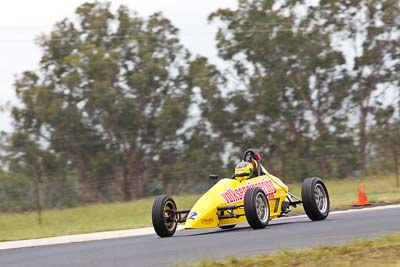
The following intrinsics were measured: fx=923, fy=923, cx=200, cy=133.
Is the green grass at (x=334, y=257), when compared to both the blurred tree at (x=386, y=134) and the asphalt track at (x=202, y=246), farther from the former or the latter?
the blurred tree at (x=386, y=134)

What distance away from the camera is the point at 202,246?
571 inches

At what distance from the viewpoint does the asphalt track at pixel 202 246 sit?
516 inches

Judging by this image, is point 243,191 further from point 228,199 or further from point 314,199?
point 314,199

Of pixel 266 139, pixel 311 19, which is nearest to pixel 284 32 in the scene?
pixel 311 19

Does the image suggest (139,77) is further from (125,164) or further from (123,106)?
(125,164)

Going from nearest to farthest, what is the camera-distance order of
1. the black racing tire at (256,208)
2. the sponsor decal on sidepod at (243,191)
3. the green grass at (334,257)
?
1. the green grass at (334,257)
2. the black racing tire at (256,208)
3. the sponsor decal on sidepod at (243,191)

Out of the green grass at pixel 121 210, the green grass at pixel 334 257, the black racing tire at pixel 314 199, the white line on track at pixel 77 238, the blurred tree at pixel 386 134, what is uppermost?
the blurred tree at pixel 386 134

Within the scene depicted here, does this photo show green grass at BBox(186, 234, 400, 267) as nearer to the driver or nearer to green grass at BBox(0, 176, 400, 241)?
the driver

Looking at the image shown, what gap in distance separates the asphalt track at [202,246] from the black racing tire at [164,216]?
299 millimetres

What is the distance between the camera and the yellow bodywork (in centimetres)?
1689

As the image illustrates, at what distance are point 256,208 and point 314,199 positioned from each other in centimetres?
186

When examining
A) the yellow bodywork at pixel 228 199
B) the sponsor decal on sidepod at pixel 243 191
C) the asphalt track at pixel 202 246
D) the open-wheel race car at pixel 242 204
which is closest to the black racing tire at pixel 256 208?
the open-wheel race car at pixel 242 204

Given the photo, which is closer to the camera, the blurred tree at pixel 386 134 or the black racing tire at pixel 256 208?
the black racing tire at pixel 256 208

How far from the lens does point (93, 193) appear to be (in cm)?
3662
